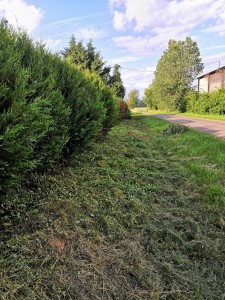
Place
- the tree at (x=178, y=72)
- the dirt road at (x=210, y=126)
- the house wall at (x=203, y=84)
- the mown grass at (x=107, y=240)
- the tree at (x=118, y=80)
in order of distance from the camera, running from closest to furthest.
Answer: the mown grass at (x=107, y=240) → the dirt road at (x=210, y=126) → the tree at (x=118, y=80) → the tree at (x=178, y=72) → the house wall at (x=203, y=84)

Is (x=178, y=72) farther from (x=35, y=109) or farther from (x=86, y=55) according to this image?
(x=35, y=109)

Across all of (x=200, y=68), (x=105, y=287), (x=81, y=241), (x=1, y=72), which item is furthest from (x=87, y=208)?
(x=200, y=68)

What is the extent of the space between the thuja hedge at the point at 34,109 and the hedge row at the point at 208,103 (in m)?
23.6

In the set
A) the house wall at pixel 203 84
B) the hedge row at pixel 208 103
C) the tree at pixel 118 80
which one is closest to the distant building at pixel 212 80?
the house wall at pixel 203 84

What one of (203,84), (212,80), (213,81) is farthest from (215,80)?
(203,84)

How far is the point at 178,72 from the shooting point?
39031 mm

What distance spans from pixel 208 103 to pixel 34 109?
95.6 feet

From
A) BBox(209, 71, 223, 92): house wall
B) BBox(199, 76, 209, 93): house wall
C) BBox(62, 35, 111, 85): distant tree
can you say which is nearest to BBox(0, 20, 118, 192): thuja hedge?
BBox(62, 35, 111, 85): distant tree

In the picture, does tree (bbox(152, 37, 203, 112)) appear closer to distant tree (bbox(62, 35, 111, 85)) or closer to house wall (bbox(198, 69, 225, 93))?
house wall (bbox(198, 69, 225, 93))

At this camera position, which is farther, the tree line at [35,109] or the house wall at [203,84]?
the house wall at [203,84]

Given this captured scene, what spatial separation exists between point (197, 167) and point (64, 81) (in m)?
3.32

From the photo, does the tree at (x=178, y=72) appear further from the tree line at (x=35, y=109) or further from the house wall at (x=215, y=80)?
the tree line at (x=35, y=109)

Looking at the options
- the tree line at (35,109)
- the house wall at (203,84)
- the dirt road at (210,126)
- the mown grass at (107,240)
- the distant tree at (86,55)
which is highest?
the distant tree at (86,55)

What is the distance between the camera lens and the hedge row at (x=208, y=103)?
2593cm
